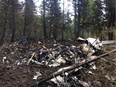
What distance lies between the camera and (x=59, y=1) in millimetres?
46594

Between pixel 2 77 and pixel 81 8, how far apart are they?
120ft

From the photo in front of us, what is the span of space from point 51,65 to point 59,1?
128ft

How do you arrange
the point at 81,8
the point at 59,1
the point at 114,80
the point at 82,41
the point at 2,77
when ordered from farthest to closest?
the point at 59,1, the point at 81,8, the point at 82,41, the point at 114,80, the point at 2,77

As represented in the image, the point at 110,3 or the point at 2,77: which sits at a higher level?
the point at 110,3

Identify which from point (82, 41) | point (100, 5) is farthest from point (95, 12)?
point (82, 41)

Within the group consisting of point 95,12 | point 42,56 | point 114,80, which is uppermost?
point 95,12

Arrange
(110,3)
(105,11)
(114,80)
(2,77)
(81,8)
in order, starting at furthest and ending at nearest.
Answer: (81,8), (105,11), (110,3), (114,80), (2,77)

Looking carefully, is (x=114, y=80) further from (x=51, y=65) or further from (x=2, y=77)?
(x=2, y=77)

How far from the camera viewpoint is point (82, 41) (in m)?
13.2

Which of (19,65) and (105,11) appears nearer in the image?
(19,65)

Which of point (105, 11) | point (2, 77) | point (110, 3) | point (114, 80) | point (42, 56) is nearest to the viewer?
point (2, 77)

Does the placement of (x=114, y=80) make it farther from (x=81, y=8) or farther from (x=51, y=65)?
(x=81, y=8)

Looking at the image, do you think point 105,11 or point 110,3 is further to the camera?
point 105,11

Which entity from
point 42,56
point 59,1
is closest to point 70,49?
point 42,56
